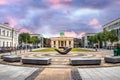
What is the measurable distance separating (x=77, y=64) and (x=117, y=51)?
39.6 ft

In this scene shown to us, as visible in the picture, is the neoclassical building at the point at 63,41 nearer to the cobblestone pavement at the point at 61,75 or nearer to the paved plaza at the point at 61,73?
the paved plaza at the point at 61,73

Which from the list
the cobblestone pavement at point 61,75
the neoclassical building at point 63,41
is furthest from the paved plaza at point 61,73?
the neoclassical building at point 63,41

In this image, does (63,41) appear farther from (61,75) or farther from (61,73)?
(61,75)

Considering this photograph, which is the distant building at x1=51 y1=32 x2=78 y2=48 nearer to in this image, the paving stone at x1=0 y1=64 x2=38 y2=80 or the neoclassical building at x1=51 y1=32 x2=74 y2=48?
the neoclassical building at x1=51 y1=32 x2=74 y2=48

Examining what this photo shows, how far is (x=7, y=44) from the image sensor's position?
266ft

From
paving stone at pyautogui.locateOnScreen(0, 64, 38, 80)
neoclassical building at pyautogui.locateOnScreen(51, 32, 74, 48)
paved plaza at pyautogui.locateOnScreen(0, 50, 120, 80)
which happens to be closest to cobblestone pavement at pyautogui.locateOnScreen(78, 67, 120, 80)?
paved plaza at pyautogui.locateOnScreen(0, 50, 120, 80)

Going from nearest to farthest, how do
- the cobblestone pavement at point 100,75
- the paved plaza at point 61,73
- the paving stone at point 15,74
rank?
1. the cobblestone pavement at point 100,75
2. the paving stone at point 15,74
3. the paved plaza at point 61,73

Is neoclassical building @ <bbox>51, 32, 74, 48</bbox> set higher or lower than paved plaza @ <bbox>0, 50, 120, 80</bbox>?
higher

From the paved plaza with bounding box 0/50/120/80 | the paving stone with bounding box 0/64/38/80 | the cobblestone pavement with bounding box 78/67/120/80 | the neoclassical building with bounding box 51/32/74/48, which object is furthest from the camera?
the neoclassical building with bounding box 51/32/74/48

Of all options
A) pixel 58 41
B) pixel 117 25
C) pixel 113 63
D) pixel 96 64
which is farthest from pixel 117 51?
pixel 58 41

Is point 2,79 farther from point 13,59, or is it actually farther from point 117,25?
point 117,25

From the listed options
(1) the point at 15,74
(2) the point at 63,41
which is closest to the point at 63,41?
(2) the point at 63,41

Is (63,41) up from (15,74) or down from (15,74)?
up

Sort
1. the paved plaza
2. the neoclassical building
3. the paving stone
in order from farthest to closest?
1. the neoclassical building
2. the paved plaza
3. the paving stone
